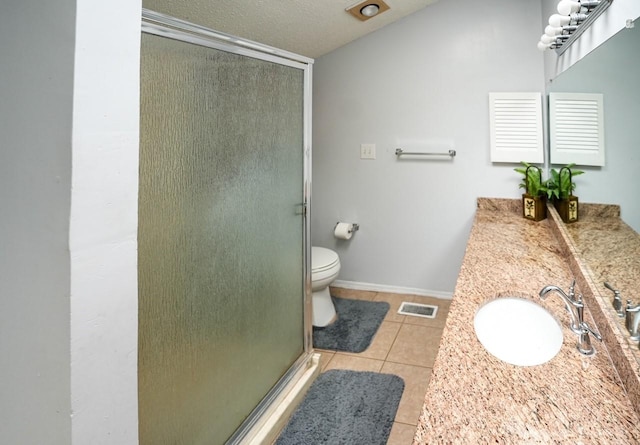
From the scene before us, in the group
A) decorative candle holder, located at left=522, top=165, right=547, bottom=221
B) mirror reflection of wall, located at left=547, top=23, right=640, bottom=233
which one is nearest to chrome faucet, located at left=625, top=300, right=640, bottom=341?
mirror reflection of wall, located at left=547, top=23, right=640, bottom=233

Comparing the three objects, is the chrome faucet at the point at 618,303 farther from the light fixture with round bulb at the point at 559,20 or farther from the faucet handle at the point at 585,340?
the light fixture with round bulb at the point at 559,20

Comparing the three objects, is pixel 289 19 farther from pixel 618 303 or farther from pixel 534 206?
pixel 618 303

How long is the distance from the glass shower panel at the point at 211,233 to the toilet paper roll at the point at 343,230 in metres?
1.23

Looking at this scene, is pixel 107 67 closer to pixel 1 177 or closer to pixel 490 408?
pixel 1 177

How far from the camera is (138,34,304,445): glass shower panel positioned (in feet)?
3.33

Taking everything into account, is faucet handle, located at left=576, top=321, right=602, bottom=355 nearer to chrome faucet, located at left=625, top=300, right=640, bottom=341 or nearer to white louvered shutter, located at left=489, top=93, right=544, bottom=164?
chrome faucet, located at left=625, top=300, right=640, bottom=341

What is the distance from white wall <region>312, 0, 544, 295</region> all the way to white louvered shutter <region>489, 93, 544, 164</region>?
7 cm

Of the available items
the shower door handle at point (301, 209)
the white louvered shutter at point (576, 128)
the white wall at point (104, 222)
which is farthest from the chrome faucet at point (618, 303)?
the shower door handle at point (301, 209)

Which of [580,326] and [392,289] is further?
[392,289]

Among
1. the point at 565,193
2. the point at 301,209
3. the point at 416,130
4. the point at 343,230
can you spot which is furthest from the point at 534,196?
the point at 301,209

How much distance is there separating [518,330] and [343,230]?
1.84 m

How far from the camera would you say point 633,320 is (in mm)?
827

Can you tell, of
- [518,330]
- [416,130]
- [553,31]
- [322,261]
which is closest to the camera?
[518,330]

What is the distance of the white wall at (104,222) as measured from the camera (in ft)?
2.12
